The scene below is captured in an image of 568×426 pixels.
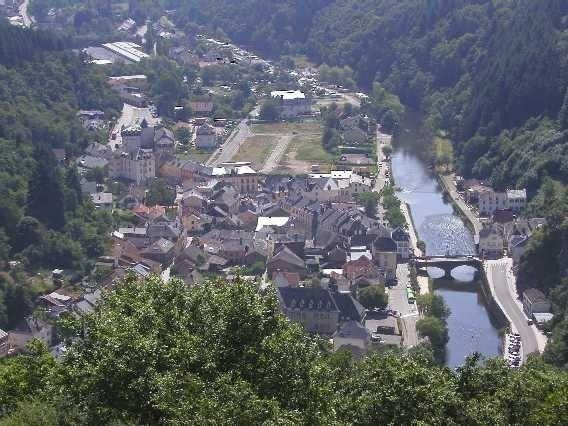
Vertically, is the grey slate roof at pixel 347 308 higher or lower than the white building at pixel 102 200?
higher

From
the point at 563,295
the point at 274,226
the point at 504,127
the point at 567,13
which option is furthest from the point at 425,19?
the point at 563,295

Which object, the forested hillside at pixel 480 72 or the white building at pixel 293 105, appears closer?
the forested hillside at pixel 480 72

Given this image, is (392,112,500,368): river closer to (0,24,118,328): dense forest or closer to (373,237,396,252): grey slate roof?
(373,237,396,252): grey slate roof

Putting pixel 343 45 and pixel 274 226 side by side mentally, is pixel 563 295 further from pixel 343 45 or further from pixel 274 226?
pixel 343 45

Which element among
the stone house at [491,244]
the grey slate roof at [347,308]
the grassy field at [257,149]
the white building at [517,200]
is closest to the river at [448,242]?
the stone house at [491,244]

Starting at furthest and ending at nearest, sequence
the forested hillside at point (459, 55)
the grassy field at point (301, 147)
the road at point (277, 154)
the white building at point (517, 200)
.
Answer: the grassy field at point (301, 147) → the road at point (277, 154) → the forested hillside at point (459, 55) → the white building at point (517, 200)

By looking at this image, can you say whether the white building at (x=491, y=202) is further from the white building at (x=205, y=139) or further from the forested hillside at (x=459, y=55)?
the white building at (x=205, y=139)

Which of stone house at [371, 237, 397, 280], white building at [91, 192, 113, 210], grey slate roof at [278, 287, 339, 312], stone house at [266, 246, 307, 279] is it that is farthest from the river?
white building at [91, 192, 113, 210]

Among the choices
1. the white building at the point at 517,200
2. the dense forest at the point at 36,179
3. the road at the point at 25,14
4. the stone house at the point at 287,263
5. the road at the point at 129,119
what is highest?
the white building at the point at 517,200

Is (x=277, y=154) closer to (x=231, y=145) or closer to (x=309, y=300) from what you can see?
(x=231, y=145)
